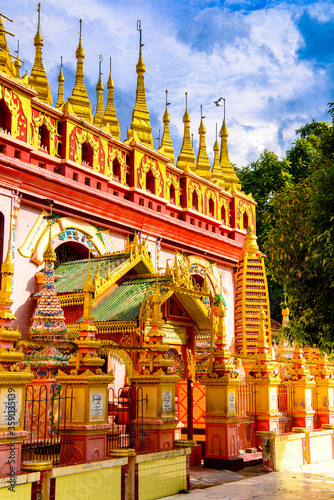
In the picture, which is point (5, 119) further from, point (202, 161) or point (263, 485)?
point (202, 161)

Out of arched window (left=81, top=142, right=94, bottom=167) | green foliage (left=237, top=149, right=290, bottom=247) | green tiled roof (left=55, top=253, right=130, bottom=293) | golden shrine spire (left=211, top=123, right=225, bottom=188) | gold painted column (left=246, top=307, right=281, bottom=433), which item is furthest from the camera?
green foliage (left=237, top=149, right=290, bottom=247)

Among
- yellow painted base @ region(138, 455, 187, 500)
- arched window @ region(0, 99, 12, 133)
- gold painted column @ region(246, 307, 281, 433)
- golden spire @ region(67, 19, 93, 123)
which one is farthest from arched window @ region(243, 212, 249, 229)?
yellow painted base @ region(138, 455, 187, 500)

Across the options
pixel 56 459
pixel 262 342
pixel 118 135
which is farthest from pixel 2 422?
pixel 118 135

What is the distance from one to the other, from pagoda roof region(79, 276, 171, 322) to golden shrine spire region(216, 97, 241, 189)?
14094mm

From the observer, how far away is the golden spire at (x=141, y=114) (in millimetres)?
22734

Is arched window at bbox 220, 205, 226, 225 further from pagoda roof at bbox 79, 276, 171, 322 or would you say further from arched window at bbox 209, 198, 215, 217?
pagoda roof at bbox 79, 276, 171, 322

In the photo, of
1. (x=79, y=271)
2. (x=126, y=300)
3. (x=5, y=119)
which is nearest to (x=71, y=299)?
(x=79, y=271)

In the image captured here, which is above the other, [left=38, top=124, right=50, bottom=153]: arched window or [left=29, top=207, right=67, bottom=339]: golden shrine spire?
[left=38, top=124, right=50, bottom=153]: arched window

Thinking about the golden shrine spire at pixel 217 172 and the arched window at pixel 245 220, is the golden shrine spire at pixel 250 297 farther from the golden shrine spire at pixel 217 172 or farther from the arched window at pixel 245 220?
the golden shrine spire at pixel 217 172

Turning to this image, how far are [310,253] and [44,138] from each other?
8.94m

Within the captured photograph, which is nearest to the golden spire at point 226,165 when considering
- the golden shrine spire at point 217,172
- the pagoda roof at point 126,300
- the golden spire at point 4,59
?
the golden shrine spire at point 217,172

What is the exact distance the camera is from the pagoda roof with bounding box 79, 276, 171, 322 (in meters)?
13.6

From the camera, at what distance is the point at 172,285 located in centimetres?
1418

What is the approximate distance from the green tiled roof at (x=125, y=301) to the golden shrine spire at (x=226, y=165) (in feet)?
46.4
